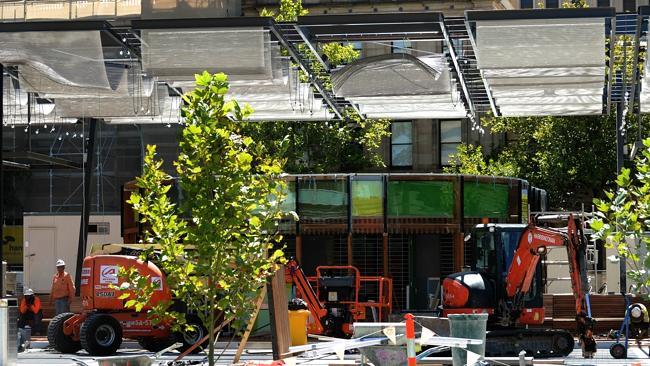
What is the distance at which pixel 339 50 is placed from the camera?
5234 cm

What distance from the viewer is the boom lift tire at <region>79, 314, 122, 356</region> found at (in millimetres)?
27312

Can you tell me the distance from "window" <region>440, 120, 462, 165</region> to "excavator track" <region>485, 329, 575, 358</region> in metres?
45.4

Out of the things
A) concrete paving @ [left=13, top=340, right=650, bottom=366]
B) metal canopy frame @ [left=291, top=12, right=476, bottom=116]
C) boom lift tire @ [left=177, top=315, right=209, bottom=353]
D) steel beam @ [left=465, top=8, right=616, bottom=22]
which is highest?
steel beam @ [left=465, top=8, right=616, bottom=22]

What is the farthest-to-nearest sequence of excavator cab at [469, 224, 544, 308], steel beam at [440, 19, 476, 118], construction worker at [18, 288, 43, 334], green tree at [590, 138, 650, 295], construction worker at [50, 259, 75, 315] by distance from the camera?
1. construction worker at [18, 288, 43, 334]
2. construction worker at [50, 259, 75, 315]
3. excavator cab at [469, 224, 544, 308]
4. steel beam at [440, 19, 476, 118]
5. green tree at [590, 138, 650, 295]

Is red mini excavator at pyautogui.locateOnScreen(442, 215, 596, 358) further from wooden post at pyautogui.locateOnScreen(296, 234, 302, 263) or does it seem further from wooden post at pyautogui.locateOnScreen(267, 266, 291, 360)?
wooden post at pyautogui.locateOnScreen(296, 234, 302, 263)

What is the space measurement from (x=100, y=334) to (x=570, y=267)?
9371 millimetres

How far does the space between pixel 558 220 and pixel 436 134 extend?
42673mm

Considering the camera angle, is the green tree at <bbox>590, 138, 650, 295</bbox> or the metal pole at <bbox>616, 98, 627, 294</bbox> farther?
the metal pole at <bbox>616, 98, 627, 294</bbox>

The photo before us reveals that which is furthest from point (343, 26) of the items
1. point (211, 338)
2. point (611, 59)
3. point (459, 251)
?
point (459, 251)

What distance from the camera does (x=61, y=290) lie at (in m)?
31.8

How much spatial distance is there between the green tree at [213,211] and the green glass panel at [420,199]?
20569mm

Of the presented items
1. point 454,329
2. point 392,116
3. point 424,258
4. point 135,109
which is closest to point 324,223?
point 424,258

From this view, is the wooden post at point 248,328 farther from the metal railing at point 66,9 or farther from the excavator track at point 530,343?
the metal railing at point 66,9

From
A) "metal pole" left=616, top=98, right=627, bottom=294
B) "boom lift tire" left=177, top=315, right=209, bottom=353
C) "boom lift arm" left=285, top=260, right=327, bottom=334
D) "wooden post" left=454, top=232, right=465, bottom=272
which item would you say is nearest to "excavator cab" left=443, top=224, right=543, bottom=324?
"boom lift arm" left=285, top=260, right=327, bottom=334
